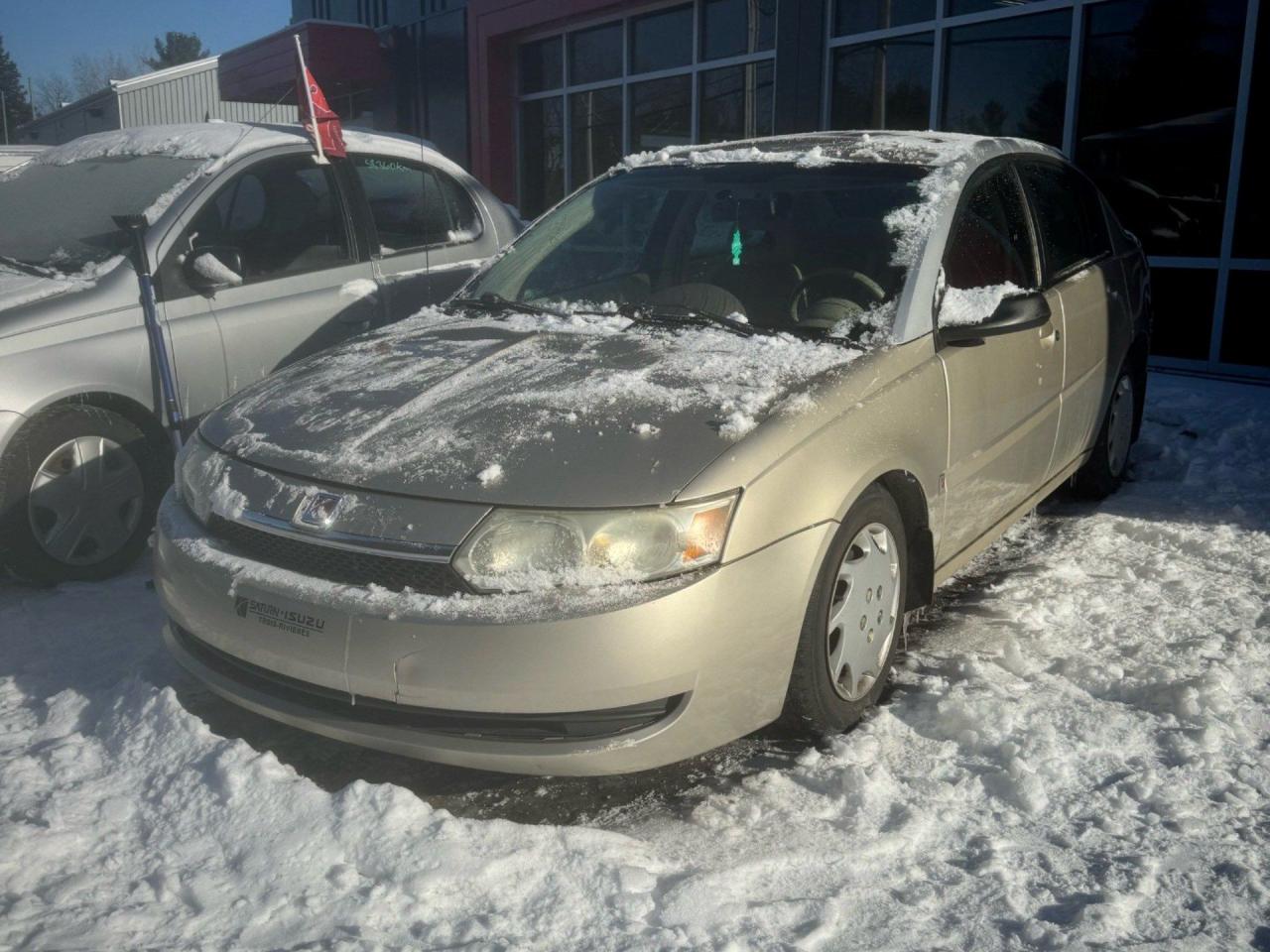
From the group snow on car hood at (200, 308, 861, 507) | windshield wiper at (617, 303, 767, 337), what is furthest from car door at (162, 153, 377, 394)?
windshield wiper at (617, 303, 767, 337)

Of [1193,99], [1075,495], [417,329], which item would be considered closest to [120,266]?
[417,329]

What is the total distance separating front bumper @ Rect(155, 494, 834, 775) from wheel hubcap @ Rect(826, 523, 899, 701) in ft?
0.81

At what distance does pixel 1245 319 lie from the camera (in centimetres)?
795

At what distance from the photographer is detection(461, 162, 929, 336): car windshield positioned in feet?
11.9

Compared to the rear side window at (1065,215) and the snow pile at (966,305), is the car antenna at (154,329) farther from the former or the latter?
the rear side window at (1065,215)

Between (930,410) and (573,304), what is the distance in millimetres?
1221

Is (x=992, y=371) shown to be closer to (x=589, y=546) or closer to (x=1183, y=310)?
(x=589, y=546)

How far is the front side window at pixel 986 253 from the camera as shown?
3602 mm

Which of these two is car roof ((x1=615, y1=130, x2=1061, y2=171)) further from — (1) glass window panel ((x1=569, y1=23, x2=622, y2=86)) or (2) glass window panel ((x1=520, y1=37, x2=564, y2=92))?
(2) glass window panel ((x1=520, y1=37, x2=564, y2=92))

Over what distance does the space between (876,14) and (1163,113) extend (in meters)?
2.65

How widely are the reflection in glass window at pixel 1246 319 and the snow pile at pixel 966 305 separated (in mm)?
5040

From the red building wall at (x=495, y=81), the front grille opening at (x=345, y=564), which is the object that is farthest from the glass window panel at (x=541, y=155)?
the front grille opening at (x=345, y=564)

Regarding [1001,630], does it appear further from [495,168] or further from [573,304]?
[495,168]

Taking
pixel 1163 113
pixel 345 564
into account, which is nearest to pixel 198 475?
pixel 345 564
